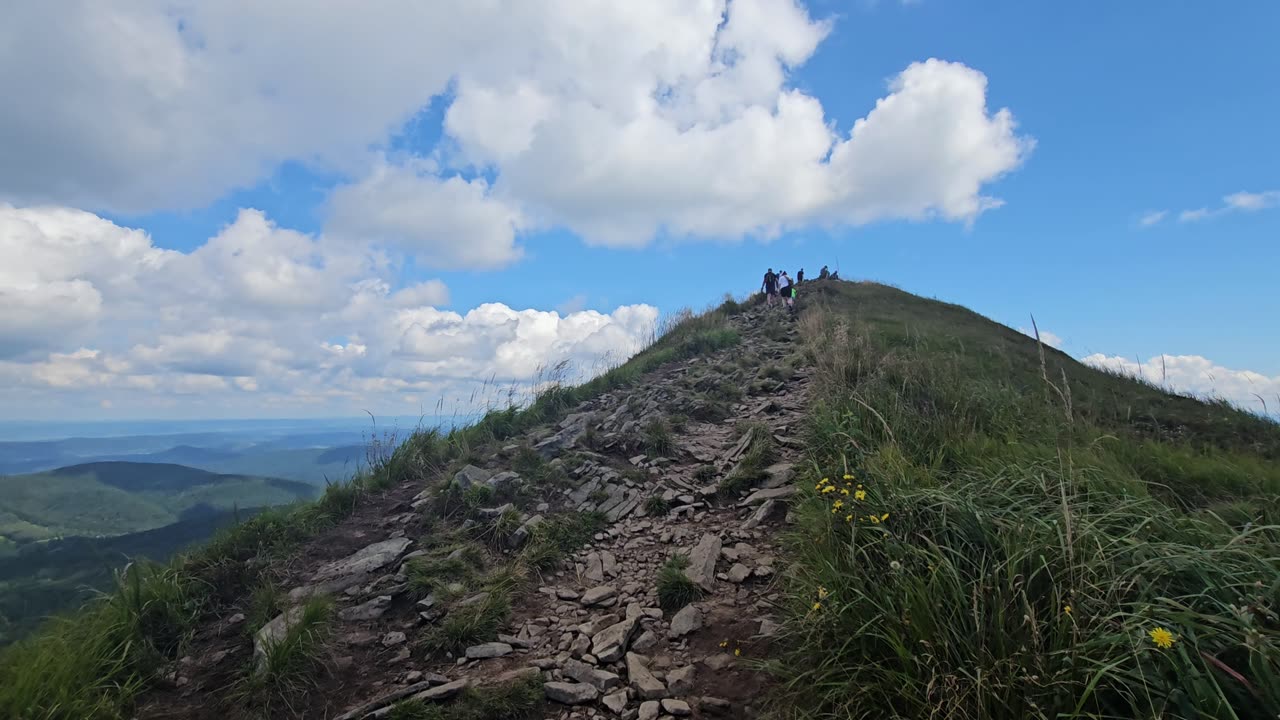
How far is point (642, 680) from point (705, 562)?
1586mm

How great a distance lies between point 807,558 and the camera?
407 centimetres

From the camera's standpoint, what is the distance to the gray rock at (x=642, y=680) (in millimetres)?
3599

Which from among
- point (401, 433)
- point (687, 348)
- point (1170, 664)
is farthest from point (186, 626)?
point (687, 348)

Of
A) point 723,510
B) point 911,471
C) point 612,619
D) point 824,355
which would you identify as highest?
point 824,355

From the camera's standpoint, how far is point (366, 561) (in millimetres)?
5820

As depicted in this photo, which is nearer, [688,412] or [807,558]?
[807,558]

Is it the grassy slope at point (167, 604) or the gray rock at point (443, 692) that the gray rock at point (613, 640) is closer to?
the grassy slope at point (167, 604)

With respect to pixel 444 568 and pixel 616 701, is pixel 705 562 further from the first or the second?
A: pixel 444 568

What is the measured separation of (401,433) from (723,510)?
5.88 m

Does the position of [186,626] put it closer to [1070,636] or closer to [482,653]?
[482,653]

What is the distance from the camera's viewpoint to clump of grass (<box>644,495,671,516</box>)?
6648 millimetres

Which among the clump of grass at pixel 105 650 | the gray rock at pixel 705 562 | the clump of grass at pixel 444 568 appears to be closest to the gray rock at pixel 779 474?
the gray rock at pixel 705 562

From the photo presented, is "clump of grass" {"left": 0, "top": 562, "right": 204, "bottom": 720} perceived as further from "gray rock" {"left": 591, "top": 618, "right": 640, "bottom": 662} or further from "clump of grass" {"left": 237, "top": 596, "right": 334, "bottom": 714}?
"gray rock" {"left": 591, "top": 618, "right": 640, "bottom": 662}

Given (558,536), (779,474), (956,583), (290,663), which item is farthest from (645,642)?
(779,474)
